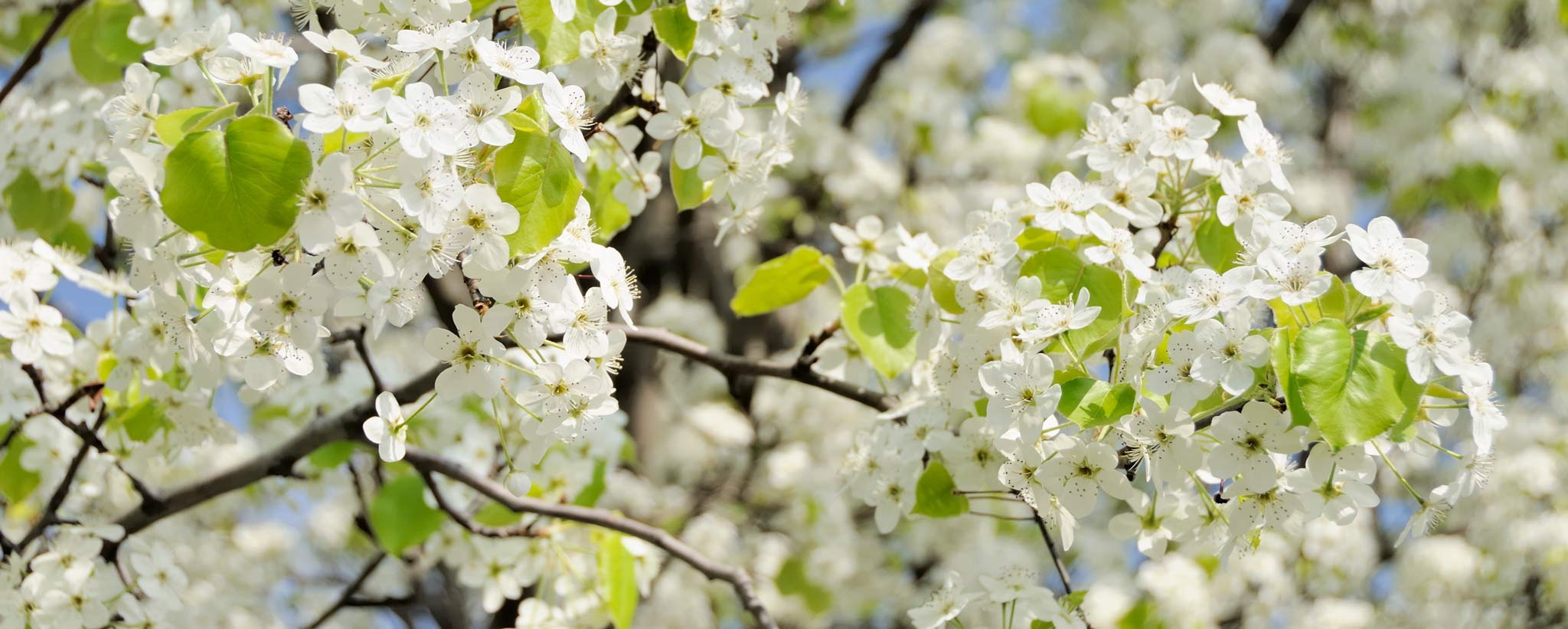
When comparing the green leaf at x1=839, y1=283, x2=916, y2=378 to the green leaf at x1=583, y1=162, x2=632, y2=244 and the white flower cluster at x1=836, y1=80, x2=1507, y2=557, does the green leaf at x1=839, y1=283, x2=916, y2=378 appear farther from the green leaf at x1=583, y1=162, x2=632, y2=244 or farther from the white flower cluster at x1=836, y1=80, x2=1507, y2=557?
the green leaf at x1=583, y1=162, x2=632, y2=244

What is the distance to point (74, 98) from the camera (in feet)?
9.54

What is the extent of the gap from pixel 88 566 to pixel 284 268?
3.88 feet

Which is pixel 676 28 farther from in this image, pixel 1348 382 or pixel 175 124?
pixel 1348 382

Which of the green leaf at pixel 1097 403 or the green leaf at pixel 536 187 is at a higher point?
the green leaf at pixel 536 187

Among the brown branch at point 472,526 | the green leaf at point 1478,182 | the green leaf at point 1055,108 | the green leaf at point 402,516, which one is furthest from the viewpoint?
the green leaf at point 1478,182

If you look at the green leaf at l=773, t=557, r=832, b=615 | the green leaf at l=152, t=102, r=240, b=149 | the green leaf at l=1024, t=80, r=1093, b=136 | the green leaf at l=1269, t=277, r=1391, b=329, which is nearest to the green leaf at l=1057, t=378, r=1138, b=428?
the green leaf at l=1269, t=277, r=1391, b=329

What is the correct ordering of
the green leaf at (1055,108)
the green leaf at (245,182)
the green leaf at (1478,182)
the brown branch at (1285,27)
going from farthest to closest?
the brown branch at (1285,27) < the green leaf at (1478,182) < the green leaf at (1055,108) < the green leaf at (245,182)

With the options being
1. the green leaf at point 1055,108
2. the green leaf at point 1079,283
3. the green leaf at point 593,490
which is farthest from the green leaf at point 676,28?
the green leaf at point 1055,108

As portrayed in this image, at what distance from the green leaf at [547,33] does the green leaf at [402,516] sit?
1.31 metres

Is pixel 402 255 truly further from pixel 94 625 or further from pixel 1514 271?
pixel 1514 271

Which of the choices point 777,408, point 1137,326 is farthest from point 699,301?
point 1137,326

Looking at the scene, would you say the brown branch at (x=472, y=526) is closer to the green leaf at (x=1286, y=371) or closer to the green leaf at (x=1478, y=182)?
the green leaf at (x=1286, y=371)

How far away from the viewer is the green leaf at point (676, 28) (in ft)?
6.04

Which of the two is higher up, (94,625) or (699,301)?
(94,625)
